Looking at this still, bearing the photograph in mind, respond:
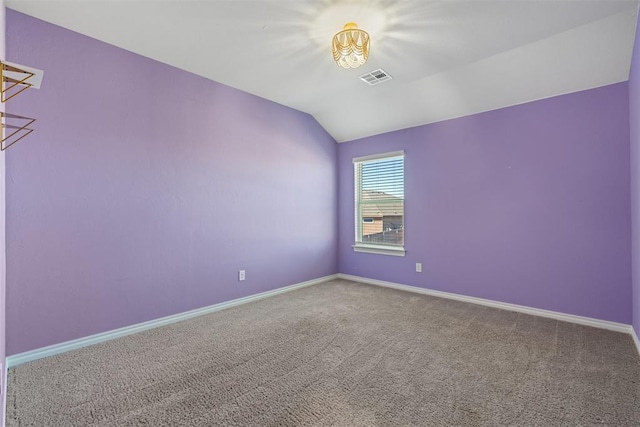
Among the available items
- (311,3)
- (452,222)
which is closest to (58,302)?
(311,3)

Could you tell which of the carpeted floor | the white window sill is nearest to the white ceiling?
the white window sill

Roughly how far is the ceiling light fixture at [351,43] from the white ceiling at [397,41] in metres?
0.11

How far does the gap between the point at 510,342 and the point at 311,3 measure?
3.13 meters

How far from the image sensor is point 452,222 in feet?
12.3

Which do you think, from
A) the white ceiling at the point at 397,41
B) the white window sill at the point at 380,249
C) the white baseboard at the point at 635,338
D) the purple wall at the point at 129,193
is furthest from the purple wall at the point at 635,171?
the purple wall at the point at 129,193

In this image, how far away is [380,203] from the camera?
4.50m

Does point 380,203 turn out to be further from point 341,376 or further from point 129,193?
point 129,193

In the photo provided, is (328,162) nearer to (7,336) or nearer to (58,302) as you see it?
(58,302)

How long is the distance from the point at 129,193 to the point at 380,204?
10.7ft

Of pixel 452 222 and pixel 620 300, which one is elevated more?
pixel 452 222

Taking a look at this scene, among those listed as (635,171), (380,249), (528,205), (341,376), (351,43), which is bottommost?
(341,376)

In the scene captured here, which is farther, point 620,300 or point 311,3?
point 620,300

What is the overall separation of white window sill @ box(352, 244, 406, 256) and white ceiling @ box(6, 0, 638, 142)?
198cm

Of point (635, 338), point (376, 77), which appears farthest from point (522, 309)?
point (376, 77)
